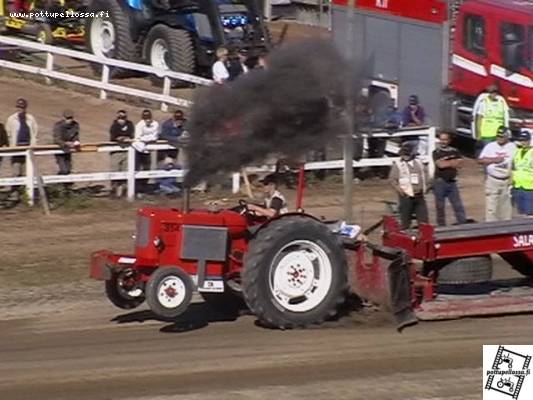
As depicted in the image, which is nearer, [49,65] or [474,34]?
[474,34]

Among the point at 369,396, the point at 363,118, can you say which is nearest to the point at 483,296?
the point at 363,118

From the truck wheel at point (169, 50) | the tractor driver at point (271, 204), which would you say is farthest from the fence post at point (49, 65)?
the tractor driver at point (271, 204)

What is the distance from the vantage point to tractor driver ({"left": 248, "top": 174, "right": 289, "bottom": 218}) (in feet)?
41.7

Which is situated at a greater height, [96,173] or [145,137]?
[145,137]

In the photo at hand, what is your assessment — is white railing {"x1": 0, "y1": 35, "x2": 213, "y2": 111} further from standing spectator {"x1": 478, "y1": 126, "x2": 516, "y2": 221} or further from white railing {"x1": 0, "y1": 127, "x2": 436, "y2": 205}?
standing spectator {"x1": 478, "y1": 126, "x2": 516, "y2": 221}

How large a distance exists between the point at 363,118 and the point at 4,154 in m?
7.09

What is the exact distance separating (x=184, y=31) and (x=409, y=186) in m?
11.9

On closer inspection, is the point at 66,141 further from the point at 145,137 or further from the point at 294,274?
the point at 294,274

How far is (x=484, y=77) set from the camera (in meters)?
23.4

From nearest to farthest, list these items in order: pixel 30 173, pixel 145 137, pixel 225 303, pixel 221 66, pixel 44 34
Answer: pixel 225 303 < pixel 30 173 < pixel 145 137 < pixel 221 66 < pixel 44 34

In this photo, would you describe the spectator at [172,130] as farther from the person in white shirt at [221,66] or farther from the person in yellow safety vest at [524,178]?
the person in yellow safety vest at [524,178]

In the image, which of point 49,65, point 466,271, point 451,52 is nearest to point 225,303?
point 466,271

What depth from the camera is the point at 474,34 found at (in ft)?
77.5

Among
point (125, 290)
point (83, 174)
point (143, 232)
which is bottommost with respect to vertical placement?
point (125, 290)
